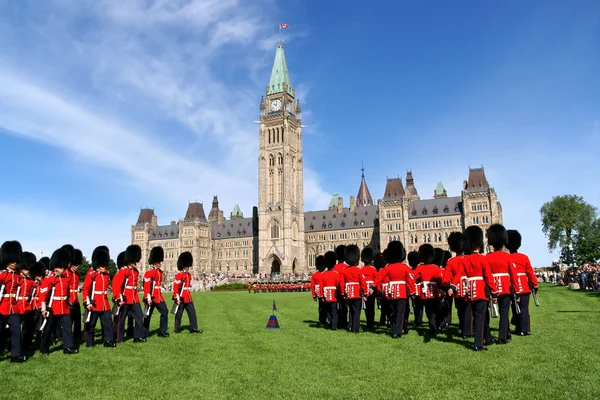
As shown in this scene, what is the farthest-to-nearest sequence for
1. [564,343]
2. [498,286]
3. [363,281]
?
[363,281]
[498,286]
[564,343]

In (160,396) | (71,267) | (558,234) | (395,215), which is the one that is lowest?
(160,396)

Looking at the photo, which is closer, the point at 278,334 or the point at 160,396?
the point at 160,396

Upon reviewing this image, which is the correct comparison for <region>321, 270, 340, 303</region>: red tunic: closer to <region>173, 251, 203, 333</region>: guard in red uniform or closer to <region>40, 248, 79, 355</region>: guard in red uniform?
<region>173, 251, 203, 333</region>: guard in red uniform

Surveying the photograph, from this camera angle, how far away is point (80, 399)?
8.83 m

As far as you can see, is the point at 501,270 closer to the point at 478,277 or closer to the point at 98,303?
the point at 478,277

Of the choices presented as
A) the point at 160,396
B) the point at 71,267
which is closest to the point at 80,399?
the point at 160,396

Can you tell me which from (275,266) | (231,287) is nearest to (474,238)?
(231,287)

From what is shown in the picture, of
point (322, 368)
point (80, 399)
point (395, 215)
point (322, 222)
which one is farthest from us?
point (322, 222)

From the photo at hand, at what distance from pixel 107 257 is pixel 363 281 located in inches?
335

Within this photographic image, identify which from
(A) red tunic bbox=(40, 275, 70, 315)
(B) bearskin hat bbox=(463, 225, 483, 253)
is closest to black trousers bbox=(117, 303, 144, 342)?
(A) red tunic bbox=(40, 275, 70, 315)

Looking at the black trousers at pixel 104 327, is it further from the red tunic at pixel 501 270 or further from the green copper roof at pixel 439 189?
the green copper roof at pixel 439 189

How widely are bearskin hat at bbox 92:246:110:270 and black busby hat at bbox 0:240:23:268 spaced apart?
7.33 feet

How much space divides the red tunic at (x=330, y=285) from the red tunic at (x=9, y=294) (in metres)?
9.63

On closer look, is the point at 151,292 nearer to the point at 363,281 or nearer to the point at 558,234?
the point at 363,281
